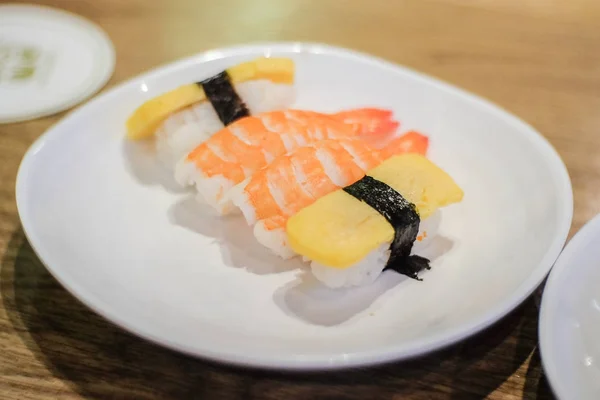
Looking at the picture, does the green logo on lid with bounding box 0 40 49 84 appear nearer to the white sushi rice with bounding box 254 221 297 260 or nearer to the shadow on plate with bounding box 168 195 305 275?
the shadow on plate with bounding box 168 195 305 275

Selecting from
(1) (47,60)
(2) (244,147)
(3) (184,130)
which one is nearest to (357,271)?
(2) (244,147)

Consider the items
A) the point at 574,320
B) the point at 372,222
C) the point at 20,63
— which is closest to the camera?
the point at 574,320

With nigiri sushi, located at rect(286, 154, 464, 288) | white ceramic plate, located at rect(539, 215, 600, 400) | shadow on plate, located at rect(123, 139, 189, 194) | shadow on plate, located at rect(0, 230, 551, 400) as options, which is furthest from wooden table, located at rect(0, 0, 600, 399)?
shadow on plate, located at rect(123, 139, 189, 194)

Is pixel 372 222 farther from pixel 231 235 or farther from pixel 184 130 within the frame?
pixel 184 130

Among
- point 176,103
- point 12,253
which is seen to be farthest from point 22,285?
point 176,103

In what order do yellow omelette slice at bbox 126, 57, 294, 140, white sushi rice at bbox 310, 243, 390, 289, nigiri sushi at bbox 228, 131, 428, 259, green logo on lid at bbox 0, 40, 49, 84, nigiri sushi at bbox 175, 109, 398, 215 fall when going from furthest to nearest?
green logo on lid at bbox 0, 40, 49, 84
yellow omelette slice at bbox 126, 57, 294, 140
nigiri sushi at bbox 175, 109, 398, 215
nigiri sushi at bbox 228, 131, 428, 259
white sushi rice at bbox 310, 243, 390, 289

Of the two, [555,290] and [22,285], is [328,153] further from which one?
[22,285]

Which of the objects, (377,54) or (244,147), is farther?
(377,54)
